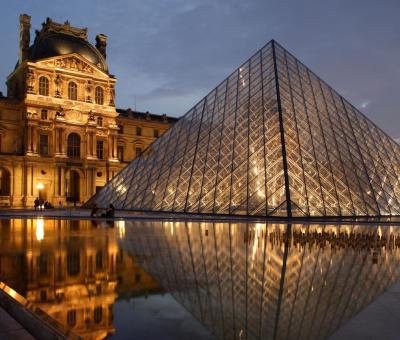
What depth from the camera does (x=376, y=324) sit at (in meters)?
4.36

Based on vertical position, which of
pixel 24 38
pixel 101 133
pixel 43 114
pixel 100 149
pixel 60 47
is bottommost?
pixel 100 149

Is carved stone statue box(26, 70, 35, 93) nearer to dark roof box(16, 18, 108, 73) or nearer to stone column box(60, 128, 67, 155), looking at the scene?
dark roof box(16, 18, 108, 73)

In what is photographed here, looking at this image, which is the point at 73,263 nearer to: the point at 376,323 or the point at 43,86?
the point at 376,323

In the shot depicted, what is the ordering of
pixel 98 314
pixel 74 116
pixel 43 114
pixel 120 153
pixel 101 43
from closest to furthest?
pixel 98 314, pixel 43 114, pixel 74 116, pixel 120 153, pixel 101 43

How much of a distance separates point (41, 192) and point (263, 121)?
28648 mm

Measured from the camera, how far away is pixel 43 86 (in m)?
44.5

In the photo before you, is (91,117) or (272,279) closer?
(272,279)

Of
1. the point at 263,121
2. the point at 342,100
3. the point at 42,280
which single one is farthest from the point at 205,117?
the point at 42,280

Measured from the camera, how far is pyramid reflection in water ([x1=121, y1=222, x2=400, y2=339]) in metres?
4.53

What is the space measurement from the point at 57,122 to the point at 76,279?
4071 cm

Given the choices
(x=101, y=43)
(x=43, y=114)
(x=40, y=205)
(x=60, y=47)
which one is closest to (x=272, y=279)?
(x=40, y=205)

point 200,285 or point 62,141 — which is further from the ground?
point 62,141

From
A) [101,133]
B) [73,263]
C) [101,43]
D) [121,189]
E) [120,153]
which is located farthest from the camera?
[101,43]

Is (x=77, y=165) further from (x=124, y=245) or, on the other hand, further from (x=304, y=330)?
(x=304, y=330)
